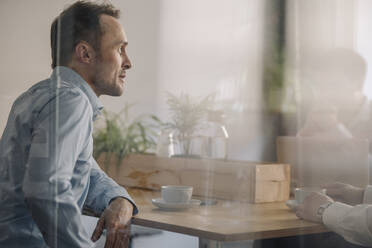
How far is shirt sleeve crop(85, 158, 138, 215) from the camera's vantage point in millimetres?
850

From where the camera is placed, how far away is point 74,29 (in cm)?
80

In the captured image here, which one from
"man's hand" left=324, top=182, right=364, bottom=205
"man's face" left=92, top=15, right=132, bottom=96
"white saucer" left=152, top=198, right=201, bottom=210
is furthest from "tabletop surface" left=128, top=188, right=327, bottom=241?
"man's face" left=92, top=15, right=132, bottom=96

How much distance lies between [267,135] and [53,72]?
2.54 ft

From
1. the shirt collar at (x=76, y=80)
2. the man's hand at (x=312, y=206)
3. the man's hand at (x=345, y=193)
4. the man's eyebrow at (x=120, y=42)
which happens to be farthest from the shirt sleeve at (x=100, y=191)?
the man's hand at (x=345, y=193)

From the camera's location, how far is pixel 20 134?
0.76 m

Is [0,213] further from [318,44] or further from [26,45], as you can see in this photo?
[318,44]

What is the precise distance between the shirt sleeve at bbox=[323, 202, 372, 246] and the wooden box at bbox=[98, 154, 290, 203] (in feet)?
0.70

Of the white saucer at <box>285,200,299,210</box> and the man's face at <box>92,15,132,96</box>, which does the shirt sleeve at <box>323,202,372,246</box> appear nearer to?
the white saucer at <box>285,200,299,210</box>

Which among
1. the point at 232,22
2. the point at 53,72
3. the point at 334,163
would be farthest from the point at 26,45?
the point at 334,163

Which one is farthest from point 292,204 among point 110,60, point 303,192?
point 110,60

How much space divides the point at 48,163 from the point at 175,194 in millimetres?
344

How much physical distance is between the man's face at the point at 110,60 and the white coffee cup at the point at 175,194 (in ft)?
0.84

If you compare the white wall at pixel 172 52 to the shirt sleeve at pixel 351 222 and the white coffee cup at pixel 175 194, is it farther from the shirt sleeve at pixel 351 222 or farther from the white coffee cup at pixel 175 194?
the shirt sleeve at pixel 351 222

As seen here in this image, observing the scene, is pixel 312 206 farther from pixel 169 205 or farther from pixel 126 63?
pixel 126 63
